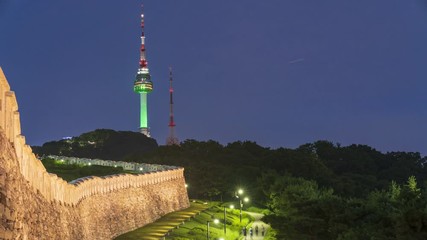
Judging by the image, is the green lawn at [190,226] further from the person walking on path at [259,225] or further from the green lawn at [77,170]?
the green lawn at [77,170]

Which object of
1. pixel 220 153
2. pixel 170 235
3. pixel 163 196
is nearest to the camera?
pixel 170 235

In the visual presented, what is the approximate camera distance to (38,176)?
21.6 meters

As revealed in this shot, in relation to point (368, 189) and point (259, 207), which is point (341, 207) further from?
point (368, 189)

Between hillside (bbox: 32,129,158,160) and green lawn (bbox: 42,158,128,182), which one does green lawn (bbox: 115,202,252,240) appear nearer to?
green lawn (bbox: 42,158,128,182)

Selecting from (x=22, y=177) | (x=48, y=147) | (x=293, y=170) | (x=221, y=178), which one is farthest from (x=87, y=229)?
(x=48, y=147)

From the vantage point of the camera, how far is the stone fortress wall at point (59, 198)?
1538cm

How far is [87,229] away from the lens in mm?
35062

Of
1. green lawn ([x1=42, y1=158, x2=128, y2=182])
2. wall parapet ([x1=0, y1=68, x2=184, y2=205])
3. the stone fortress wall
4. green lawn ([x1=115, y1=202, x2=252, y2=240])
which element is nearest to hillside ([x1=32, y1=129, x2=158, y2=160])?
green lawn ([x1=42, y1=158, x2=128, y2=182])

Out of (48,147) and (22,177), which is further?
(48,147)

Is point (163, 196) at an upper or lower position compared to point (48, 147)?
lower

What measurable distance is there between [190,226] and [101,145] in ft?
399

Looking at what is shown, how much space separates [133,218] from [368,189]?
202 ft

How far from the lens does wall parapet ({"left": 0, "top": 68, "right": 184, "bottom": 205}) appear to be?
16328 millimetres

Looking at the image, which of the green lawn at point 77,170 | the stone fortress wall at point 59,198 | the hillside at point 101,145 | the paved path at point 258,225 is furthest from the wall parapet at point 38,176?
the hillside at point 101,145
